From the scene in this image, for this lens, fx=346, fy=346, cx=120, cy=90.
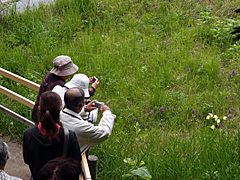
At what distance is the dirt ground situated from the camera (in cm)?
431

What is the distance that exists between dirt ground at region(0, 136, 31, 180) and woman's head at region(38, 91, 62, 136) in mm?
1729

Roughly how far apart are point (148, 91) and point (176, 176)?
6.13ft

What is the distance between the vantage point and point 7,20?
7594 mm

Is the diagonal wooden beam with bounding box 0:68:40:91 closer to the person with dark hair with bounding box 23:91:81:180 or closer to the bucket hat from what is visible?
the bucket hat

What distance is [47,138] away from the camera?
2.78 metres

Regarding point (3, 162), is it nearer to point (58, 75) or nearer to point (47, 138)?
point (47, 138)

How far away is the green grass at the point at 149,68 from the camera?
154 inches

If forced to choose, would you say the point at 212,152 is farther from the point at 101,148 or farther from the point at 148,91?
the point at 148,91

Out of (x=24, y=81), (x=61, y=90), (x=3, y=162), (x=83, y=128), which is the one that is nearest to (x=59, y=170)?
(x=3, y=162)

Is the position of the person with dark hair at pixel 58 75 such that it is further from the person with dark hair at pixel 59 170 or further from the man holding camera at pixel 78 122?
the person with dark hair at pixel 59 170

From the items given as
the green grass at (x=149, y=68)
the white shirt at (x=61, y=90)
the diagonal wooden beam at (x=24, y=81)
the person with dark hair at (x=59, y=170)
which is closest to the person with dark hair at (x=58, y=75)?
the white shirt at (x=61, y=90)

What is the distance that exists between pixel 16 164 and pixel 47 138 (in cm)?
197

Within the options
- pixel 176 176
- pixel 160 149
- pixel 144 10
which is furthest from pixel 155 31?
pixel 176 176

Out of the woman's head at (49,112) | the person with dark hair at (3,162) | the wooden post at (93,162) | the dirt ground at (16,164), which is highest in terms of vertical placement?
the woman's head at (49,112)
